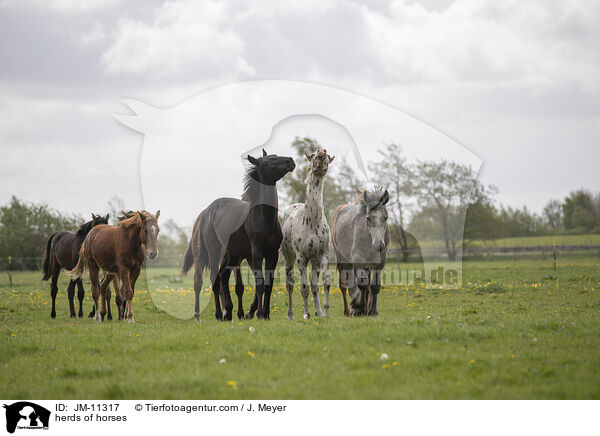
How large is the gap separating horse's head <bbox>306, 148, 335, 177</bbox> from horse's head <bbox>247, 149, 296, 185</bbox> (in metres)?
0.55

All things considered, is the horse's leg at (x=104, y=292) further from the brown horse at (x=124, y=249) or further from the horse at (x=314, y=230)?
the horse at (x=314, y=230)

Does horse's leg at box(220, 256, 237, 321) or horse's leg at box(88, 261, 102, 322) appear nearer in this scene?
horse's leg at box(220, 256, 237, 321)

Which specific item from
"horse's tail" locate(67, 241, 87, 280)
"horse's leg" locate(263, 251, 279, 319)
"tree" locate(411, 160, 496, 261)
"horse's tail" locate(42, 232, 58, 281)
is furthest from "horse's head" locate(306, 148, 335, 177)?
"horse's tail" locate(42, 232, 58, 281)

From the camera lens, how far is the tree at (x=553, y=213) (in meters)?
74.4

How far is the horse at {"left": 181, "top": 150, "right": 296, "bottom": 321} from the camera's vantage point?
11.8m

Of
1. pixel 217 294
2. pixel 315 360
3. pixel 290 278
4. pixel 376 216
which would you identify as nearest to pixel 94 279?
pixel 217 294

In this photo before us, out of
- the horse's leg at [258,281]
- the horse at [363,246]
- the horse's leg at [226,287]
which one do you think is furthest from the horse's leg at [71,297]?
the horse at [363,246]

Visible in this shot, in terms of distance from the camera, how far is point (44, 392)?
6734 millimetres

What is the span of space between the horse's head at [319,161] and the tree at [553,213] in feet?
230

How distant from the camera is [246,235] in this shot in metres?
12.5

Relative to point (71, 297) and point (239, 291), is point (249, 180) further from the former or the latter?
point (71, 297)

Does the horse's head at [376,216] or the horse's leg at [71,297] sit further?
the horse's leg at [71,297]

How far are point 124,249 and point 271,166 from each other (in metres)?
4.35

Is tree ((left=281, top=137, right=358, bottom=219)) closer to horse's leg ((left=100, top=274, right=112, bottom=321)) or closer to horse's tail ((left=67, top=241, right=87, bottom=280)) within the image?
horse's leg ((left=100, top=274, right=112, bottom=321))
